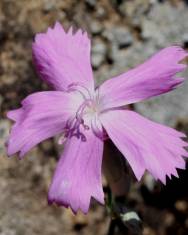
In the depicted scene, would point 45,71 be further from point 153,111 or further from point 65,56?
point 153,111

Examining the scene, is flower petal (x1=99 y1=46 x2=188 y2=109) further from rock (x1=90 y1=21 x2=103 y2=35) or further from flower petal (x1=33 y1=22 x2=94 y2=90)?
rock (x1=90 y1=21 x2=103 y2=35)

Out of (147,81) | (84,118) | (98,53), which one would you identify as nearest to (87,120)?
(84,118)

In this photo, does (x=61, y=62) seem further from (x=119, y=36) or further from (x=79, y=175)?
(x=119, y=36)

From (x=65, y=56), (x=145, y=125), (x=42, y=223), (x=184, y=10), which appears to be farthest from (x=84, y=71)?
(x=184, y=10)

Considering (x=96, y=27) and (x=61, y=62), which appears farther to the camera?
(x=96, y=27)

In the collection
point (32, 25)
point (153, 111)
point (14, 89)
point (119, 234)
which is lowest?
point (119, 234)

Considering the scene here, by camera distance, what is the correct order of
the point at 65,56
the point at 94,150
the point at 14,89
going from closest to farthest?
the point at 94,150 → the point at 65,56 → the point at 14,89
